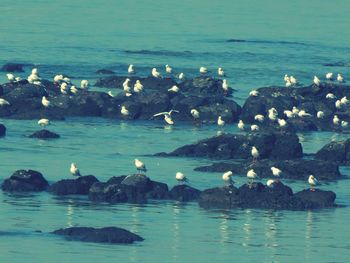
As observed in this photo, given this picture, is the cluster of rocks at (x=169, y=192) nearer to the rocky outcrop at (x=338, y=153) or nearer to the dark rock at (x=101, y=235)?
the dark rock at (x=101, y=235)

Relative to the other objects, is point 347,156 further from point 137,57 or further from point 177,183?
point 137,57

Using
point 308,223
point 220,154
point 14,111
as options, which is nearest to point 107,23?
point 14,111

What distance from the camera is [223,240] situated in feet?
138

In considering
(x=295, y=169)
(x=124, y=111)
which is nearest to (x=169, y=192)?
(x=295, y=169)

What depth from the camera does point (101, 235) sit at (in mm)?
40844

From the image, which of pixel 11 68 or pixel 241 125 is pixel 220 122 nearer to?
pixel 241 125

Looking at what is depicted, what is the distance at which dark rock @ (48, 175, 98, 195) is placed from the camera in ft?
157

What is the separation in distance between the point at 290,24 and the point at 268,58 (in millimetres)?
29631

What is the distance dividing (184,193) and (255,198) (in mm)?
2224

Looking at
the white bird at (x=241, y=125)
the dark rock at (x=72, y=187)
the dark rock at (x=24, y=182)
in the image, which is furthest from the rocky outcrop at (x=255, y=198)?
the white bird at (x=241, y=125)

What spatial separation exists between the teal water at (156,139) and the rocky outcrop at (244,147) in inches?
42.4

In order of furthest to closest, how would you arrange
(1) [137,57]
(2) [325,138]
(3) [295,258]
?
(1) [137,57] < (2) [325,138] < (3) [295,258]

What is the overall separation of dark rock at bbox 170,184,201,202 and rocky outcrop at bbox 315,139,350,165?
945cm

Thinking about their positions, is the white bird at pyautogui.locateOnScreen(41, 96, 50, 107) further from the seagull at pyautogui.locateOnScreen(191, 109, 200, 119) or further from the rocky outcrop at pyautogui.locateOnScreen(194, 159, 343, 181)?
the rocky outcrop at pyautogui.locateOnScreen(194, 159, 343, 181)
